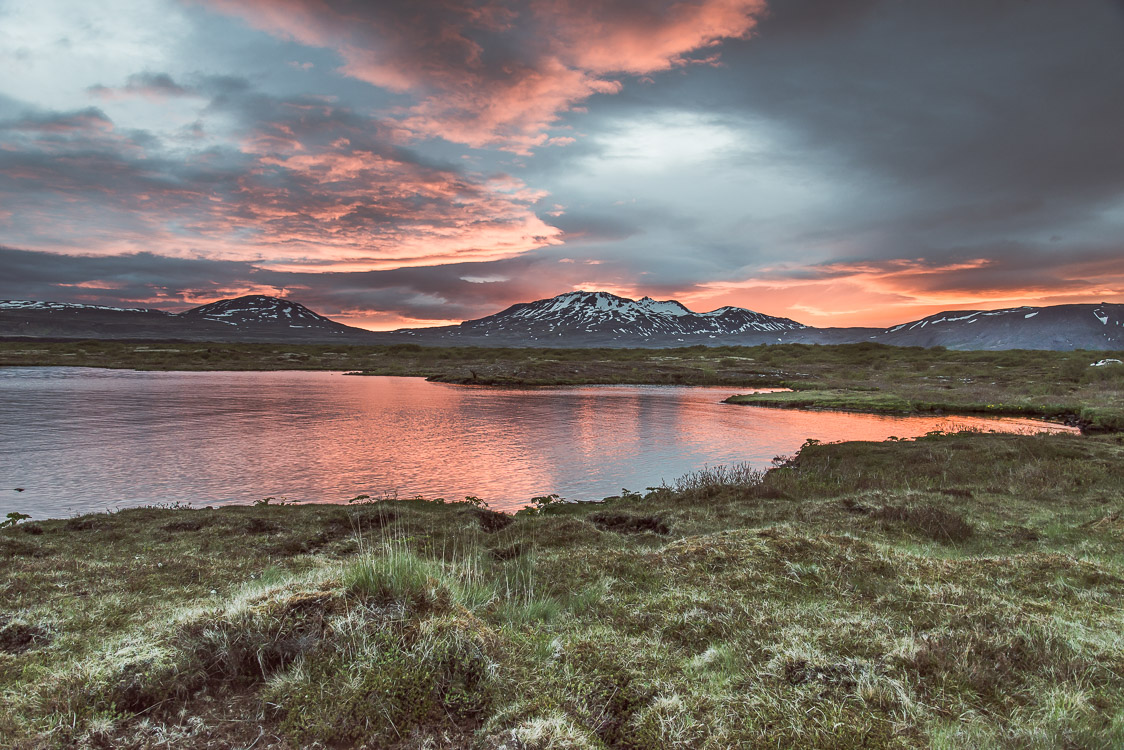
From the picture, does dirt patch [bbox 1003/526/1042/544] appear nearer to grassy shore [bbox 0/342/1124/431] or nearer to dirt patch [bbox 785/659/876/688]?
dirt patch [bbox 785/659/876/688]

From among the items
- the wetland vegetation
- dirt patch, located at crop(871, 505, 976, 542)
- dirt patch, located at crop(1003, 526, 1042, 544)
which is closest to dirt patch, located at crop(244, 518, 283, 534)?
the wetland vegetation

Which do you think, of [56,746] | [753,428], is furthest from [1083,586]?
[753,428]

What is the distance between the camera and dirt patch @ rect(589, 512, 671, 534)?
547 inches

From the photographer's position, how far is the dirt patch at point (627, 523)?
13.9 meters

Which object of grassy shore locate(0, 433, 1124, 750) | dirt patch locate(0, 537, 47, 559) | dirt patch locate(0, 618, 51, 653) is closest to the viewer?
grassy shore locate(0, 433, 1124, 750)

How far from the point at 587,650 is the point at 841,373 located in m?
104

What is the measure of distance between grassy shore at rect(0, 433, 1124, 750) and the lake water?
448 inches

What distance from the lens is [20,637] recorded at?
5617mm

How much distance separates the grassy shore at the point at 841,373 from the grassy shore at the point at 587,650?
132 ft

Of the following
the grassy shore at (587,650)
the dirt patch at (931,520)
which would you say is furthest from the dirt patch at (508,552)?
the dirt patch at (931,520)

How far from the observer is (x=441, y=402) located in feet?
178

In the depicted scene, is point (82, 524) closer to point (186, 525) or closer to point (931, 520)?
point (186, 525)

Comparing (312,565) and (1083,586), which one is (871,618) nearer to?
(1083,586)

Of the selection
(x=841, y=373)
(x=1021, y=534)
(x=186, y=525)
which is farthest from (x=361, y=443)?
(x=841, y=373)
